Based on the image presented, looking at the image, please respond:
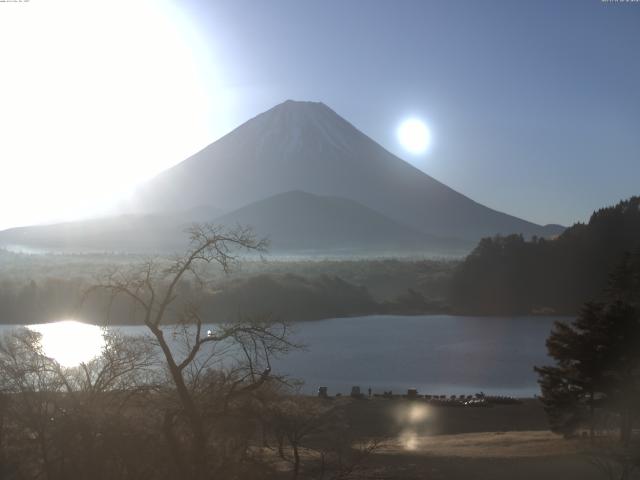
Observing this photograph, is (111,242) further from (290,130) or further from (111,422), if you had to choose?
(111,422)

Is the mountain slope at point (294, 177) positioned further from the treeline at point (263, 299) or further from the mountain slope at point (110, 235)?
the treeline at point (263, 299)

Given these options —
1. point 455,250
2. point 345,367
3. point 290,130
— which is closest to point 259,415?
point 345,367

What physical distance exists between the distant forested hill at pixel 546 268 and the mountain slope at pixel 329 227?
42.8 m

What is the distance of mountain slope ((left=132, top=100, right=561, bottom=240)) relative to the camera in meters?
110

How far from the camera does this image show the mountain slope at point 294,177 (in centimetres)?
10975

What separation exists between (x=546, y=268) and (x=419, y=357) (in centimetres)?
2956

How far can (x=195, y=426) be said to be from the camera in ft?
15.2

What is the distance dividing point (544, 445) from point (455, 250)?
8929 centimetres

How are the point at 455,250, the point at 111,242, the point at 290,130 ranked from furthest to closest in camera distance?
the point at 290,130 < the point at 455,250 < the point at 111,242

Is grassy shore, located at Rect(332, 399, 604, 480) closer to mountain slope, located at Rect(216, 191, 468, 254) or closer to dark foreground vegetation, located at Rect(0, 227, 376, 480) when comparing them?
dark foreground vegetation, located at Rect(0, 227, 376, 480)

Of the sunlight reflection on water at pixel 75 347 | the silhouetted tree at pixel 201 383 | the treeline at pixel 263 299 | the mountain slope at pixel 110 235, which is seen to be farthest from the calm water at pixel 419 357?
the mountain slope at pixel 110 235

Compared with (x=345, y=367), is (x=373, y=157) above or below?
above

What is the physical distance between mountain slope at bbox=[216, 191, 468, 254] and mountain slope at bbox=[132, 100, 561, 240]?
4.96 meters

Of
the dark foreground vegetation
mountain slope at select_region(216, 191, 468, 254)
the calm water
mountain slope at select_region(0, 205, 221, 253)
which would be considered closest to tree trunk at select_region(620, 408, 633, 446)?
the calm water
